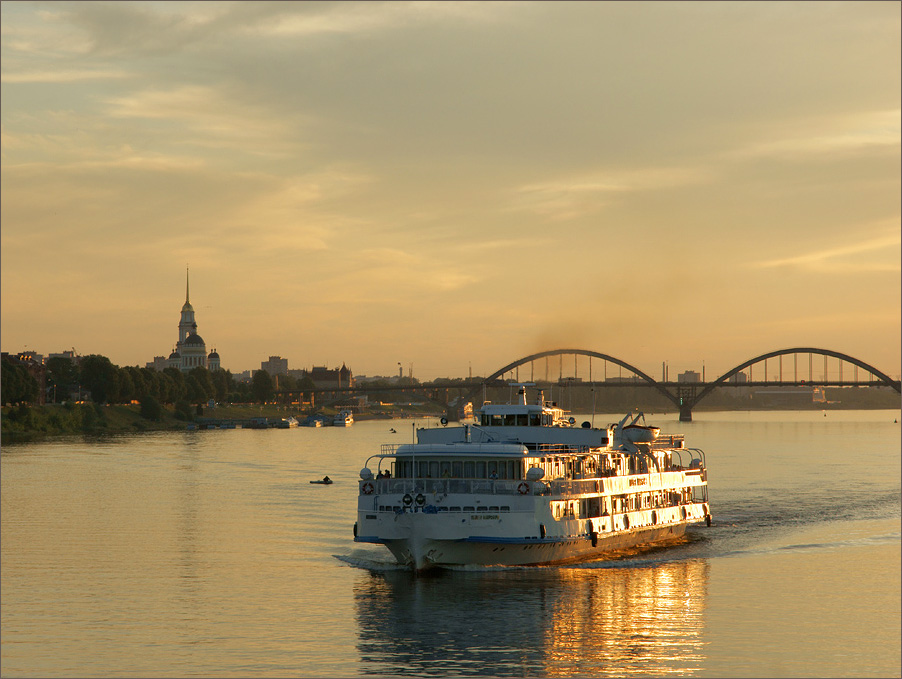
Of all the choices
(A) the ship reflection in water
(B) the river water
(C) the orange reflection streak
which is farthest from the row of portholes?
(A) the ship reflection in water

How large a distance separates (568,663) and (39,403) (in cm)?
17249

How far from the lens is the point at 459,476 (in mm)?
51688

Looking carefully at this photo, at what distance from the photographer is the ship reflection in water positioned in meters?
36.8

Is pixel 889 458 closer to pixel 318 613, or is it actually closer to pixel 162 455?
pixel 162 455

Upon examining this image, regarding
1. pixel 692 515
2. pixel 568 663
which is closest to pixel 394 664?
pixel 568 663

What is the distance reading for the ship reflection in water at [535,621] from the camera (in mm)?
36844

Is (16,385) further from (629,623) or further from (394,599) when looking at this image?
(629,623)

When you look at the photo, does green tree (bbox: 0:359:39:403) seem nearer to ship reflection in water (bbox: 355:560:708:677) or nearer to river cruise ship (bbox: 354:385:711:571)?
river cruise ship (bbox: 354:385:711:571)

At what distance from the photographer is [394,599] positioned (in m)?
46.1

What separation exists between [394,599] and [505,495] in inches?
Result: 260

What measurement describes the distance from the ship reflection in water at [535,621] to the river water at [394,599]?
4.5 inches

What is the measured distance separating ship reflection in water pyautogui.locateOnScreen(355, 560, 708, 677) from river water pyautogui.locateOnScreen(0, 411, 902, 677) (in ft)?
0.38

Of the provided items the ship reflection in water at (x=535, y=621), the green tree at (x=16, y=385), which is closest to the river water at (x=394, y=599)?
the ship reflection in water at (x=535, y=621)

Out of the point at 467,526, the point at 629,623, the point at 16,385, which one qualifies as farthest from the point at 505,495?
the point at 16,385
